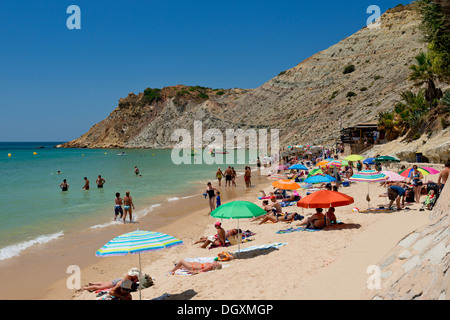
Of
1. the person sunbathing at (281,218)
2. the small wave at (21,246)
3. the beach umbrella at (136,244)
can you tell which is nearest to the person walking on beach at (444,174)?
the person sunbathing at (281,218)

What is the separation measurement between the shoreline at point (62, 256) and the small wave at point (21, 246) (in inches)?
10.4

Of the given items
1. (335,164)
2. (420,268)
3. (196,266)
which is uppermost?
(335,164)

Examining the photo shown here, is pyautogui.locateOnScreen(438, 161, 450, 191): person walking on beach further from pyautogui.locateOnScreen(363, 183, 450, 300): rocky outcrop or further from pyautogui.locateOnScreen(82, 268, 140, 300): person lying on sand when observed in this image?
pyautogui.locateOnScreen(82, 268, 140, 300): person lying on sand

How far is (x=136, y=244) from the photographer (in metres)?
6.15

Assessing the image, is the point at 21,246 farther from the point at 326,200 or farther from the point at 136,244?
the point at 326,200

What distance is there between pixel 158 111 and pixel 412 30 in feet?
282

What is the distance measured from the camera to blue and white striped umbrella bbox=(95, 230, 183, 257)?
603 cm

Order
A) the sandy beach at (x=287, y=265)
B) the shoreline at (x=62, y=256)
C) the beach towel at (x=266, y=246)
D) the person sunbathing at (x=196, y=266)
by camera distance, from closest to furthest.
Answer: the sandy beach at (x=287, y=265) → the person sunbathing at (x=196, y=266) → the shoreline at (x=62, y=256) → the beach towel at (x=266, y=246)

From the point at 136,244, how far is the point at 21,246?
8096 mm

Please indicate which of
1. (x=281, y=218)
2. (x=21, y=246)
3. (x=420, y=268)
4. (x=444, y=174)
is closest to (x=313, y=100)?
(x=444, y=174)

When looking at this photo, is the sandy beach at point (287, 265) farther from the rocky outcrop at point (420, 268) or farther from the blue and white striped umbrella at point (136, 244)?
the blue and white striped umbrella at point (136, 244)

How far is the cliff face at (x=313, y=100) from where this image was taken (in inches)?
2520

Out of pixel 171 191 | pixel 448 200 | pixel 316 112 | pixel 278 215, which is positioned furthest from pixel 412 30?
pixel 448 200
